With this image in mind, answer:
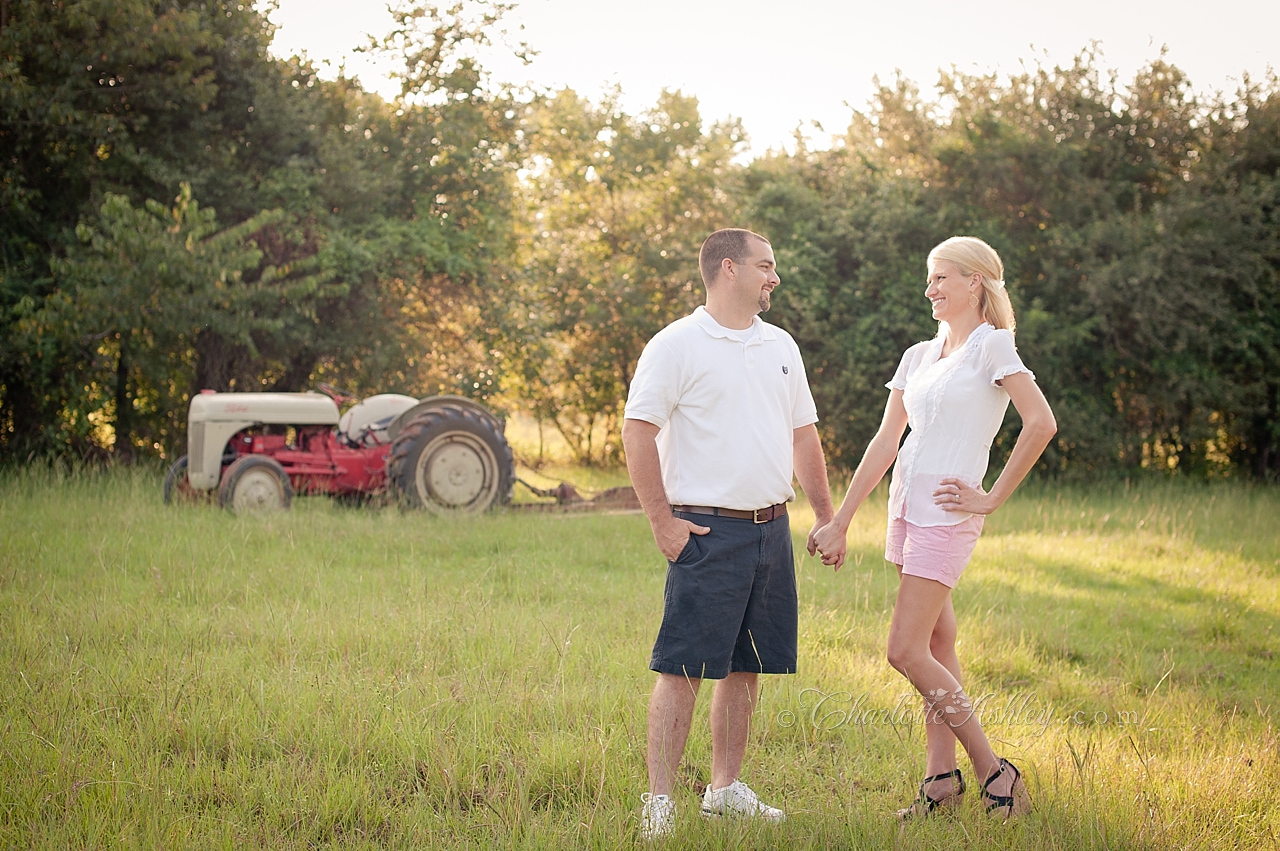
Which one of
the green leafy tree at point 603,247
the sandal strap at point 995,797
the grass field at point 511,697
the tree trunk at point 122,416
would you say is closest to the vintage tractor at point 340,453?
the grass field at point 511,697

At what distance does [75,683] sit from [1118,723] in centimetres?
428

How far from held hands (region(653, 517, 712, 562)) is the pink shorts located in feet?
2.20

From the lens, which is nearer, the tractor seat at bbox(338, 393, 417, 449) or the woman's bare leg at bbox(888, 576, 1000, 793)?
the woman's bare leg at bbox(888, 576, 1000, 793)

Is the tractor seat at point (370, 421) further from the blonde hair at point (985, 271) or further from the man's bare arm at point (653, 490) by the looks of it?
the blonde hair at point (985, 271)

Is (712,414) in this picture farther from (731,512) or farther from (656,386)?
(731,512)

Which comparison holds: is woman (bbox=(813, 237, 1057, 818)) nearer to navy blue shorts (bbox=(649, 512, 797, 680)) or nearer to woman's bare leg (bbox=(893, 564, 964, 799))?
woman's bare leg (bbox=(893, 564, 964, 799))

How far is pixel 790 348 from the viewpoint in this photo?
345cm

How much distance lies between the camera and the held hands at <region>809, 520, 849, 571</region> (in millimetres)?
3389

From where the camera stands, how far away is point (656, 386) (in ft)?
10.3

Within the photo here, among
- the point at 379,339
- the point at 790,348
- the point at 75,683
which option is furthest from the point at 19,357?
the point at 790,348

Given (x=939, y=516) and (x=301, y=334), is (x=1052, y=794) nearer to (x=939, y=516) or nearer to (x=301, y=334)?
(x=939, y=516)

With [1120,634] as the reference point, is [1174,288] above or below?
above

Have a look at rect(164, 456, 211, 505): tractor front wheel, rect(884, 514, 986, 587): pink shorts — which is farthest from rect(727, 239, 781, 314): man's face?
rect(164, 456, 211, 505): tractor front wheel

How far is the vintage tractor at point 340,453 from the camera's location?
9000 millimetres
